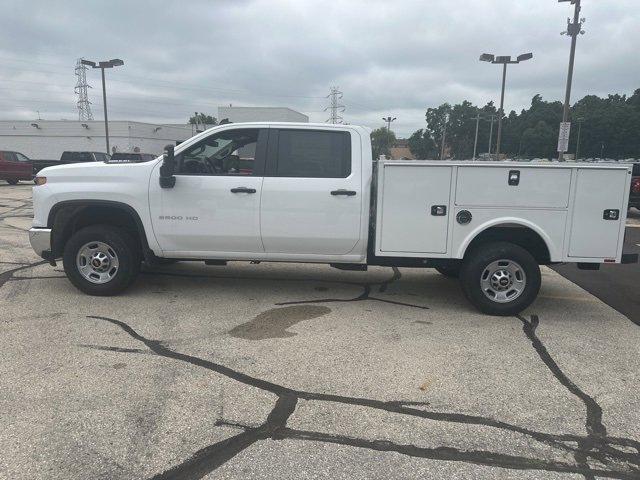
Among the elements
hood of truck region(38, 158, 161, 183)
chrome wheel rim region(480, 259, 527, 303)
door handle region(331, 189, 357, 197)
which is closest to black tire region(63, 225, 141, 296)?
hood of truck region(38, 158, 161, 183)

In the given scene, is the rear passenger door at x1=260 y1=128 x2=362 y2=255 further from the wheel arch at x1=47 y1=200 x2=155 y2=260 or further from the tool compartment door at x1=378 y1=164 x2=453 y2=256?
the wheel arch at x1=47 y1=200 x2=155 y2=260

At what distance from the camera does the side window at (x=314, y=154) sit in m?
5.74

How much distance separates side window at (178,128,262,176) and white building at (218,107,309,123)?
48196mm

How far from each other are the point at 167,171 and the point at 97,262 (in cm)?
143

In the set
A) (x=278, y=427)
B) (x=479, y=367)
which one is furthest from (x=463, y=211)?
(x=278, y=427)

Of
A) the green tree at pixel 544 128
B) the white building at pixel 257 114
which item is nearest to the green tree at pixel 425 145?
the green tree at pixel 544 128

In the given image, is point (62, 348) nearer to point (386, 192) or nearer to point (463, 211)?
point (386, 192)

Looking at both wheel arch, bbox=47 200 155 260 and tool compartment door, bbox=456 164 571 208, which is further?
wheel arch, bbox=47 200 155 260

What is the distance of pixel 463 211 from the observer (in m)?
5.53

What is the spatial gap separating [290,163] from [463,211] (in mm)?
1967

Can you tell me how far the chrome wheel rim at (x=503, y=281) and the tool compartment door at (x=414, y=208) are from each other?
57 cm

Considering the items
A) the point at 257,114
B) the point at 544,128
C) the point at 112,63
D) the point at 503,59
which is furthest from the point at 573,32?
the point at 544,128

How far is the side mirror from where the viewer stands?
5637 mm

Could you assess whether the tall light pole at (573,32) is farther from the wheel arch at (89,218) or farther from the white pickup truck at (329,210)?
the wheel arch at (89,218)
